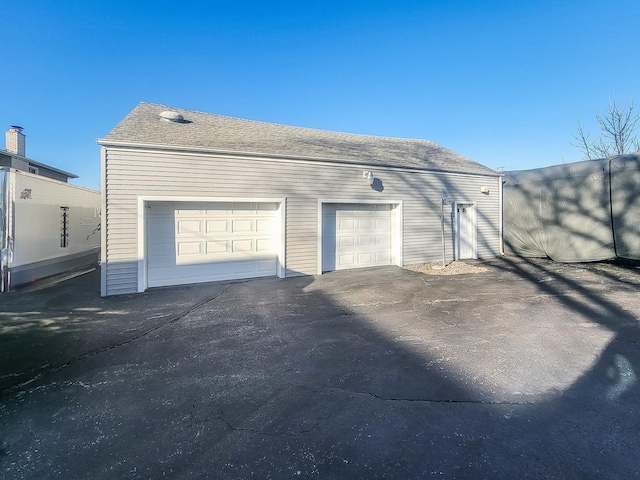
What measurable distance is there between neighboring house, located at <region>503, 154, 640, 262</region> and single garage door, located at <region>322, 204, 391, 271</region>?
4941 mm

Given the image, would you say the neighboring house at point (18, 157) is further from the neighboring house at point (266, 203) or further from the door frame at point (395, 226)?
the door frame at point (395, 226)

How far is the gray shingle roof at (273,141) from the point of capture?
7.16m

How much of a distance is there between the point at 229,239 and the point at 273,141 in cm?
332

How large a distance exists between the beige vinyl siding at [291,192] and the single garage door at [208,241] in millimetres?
387

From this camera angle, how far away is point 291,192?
800 centimetres

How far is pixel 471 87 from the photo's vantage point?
40.6 ft

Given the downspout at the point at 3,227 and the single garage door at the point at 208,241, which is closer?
the downspout at the point at 3,227

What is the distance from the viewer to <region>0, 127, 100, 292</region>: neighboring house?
21.6 feet

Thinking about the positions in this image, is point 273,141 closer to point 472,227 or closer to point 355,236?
point 355,236

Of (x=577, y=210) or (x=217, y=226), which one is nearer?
(x=217, y=226)

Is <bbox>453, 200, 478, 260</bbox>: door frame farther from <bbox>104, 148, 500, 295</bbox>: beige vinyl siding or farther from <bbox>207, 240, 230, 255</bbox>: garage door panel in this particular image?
<bbox>207, 240, 230, 255</bbox>: garage door panel

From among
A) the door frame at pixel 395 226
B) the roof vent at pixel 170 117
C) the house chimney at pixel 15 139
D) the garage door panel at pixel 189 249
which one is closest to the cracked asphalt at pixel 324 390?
the garage door panel at pixel 189 249

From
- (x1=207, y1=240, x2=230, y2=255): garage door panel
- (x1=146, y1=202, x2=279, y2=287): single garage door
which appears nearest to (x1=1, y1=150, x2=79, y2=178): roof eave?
(x1=146, y1=202, x2=279, y2=287): single garage door

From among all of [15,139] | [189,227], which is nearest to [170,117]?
[189,227]
